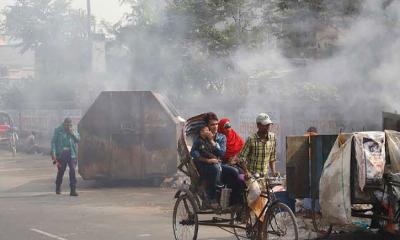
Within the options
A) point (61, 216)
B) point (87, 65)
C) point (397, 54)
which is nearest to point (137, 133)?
→ point (61, 216)

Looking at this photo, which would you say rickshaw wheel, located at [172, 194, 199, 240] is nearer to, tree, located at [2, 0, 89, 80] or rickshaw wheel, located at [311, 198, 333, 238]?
rickshaw wheel, located at [311, 198, 333, 238]

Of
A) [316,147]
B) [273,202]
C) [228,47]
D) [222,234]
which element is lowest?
[222,234]

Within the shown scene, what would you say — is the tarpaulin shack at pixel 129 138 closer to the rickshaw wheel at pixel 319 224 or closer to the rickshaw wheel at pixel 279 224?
the rickshaw wheel at pixel 319 224

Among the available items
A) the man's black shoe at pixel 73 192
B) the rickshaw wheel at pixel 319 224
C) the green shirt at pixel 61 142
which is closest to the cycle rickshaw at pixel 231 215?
the rickshaw wheel at pixel 319 224

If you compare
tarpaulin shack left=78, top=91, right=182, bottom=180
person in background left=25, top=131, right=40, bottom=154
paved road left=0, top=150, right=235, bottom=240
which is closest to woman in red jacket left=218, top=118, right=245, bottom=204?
paved road left=0, top=150, right=235, bottom=240

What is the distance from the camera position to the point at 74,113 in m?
28.2

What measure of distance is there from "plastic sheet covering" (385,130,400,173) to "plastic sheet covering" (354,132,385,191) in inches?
3.3

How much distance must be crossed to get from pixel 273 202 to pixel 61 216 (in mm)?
4679

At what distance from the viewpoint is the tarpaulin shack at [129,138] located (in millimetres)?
14578

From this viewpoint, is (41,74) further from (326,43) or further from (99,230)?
(99,230)

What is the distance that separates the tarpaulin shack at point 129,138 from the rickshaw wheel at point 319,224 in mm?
6888

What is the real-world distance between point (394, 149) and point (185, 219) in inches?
101

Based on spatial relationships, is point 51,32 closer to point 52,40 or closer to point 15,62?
point 52,40

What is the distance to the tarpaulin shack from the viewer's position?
14578 mm
